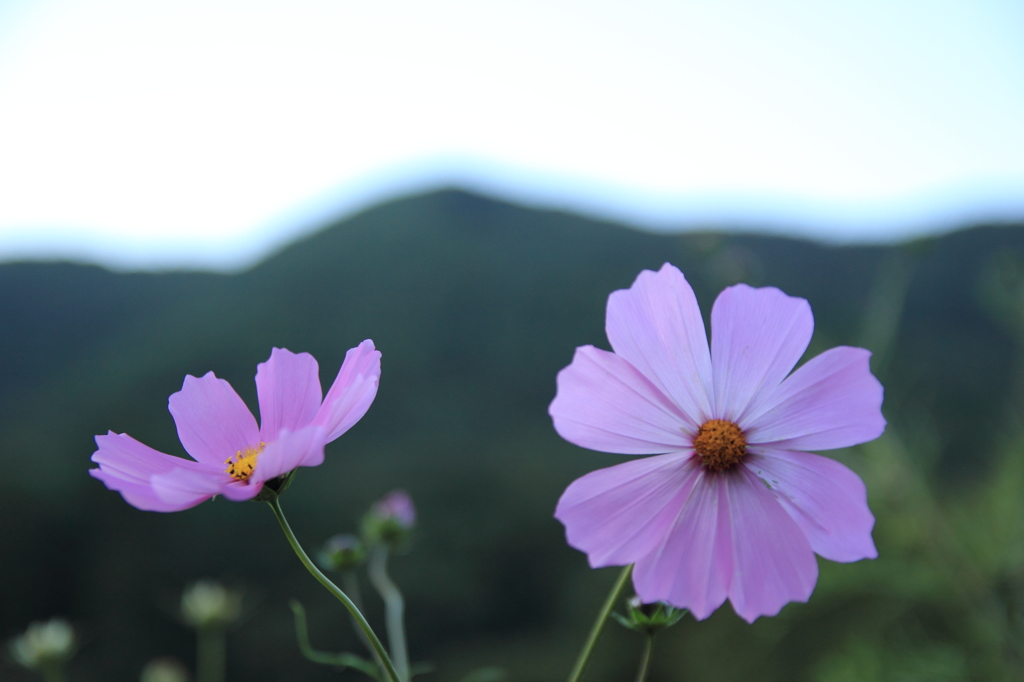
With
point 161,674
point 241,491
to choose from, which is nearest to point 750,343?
point 241,491

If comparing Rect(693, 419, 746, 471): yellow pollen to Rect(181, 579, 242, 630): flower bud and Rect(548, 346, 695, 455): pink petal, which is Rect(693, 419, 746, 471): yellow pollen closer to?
Rect(548, 346, 695, 455): pink petal

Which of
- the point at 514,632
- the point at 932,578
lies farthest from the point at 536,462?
the point at 932,578

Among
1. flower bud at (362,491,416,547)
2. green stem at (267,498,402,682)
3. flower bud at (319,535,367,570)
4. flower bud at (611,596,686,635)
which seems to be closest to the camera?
green stem at (267,498,402,682)

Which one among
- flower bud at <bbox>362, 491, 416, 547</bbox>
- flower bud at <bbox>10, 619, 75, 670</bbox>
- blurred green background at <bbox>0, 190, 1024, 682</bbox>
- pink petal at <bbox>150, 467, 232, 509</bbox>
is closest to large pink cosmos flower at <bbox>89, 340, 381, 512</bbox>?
pink petal at <bbox>150, 467, 232, 509</bbox>

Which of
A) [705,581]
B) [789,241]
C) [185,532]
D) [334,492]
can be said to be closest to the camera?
[705,581]

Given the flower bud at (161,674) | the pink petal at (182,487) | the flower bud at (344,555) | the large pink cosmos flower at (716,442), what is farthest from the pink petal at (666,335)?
the flower bud at (161,674)

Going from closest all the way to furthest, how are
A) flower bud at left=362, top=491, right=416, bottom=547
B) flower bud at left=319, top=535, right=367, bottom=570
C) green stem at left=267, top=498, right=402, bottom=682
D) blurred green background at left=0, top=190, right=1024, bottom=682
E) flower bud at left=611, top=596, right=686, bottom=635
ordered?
green stem at left=267, top=498, right=402, bottom=682
flower bud at left=611, top=596, right=686, bottom=635
flower bud at left=319, top=535, right=367, bottom=570
flower bud at left=362, top=491, right=416, bottom=547
blurred green background at left=0, top=190, right=1024, bottom=682

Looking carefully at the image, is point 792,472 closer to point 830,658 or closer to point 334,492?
point 830,658
